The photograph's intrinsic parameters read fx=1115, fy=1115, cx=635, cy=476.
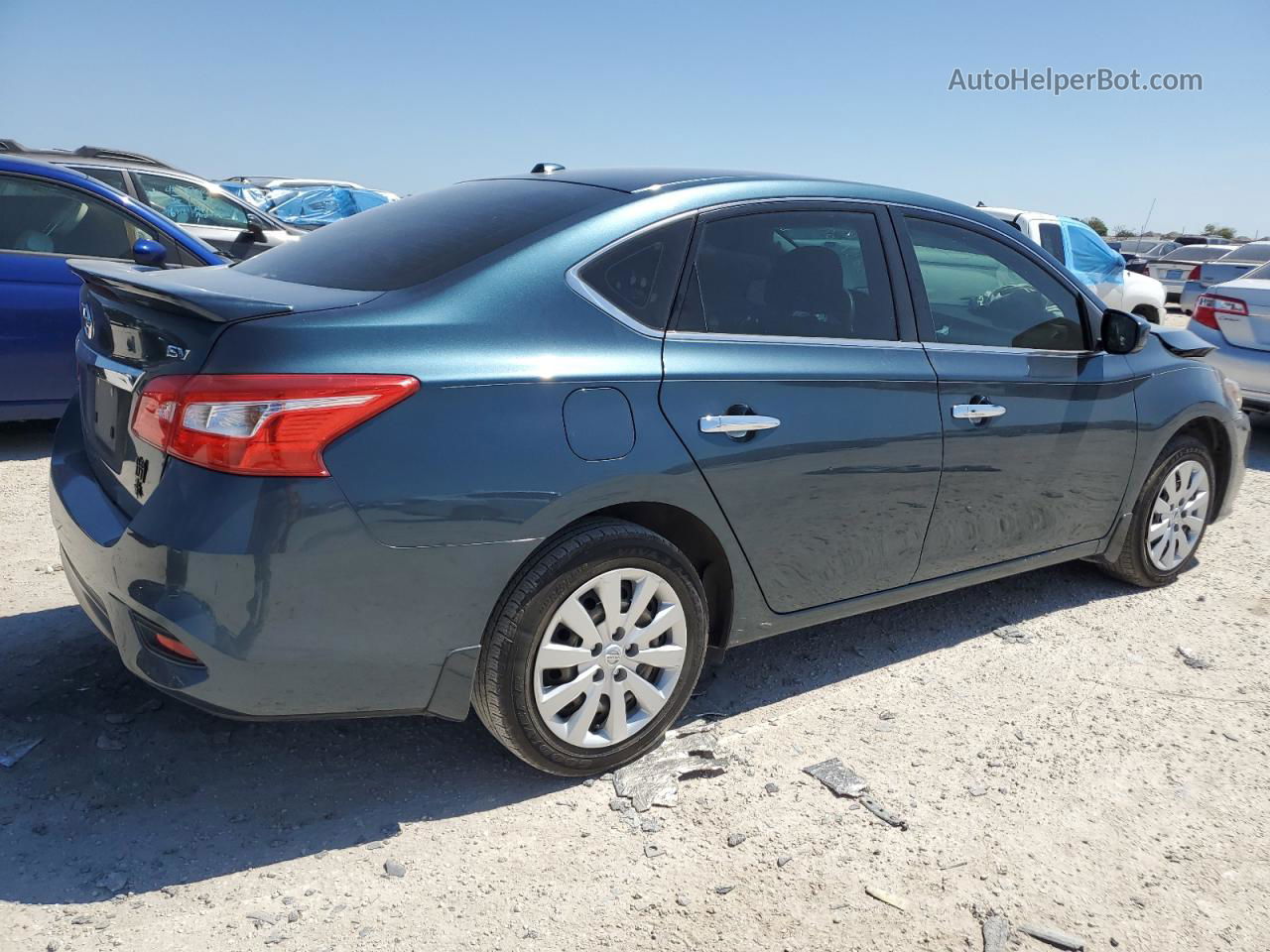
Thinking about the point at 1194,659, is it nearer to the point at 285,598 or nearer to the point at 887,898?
the point at 887,898

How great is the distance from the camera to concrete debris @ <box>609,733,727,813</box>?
3.14 meters

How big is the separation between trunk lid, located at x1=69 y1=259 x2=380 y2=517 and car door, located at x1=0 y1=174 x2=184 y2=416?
341 centimetres

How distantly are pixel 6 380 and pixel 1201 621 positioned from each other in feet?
20.2

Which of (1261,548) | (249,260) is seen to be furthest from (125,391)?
(1261,548)

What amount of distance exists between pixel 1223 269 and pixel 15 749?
19.1 m

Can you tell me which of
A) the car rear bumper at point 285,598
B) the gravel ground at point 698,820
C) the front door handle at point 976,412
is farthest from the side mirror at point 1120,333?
the car rear bumper at point 285,598

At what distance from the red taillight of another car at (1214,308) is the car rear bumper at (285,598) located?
23.3ft

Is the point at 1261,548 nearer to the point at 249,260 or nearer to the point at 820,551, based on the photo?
the point at 820,551

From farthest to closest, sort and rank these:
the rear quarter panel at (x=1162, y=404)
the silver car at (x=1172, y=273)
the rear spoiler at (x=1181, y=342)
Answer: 1. the silver car at (x=1172, y=273)
2. the rear spoiler at (x=1181, y=342)
3. the rear quarter panel at (x=1162, y=404)

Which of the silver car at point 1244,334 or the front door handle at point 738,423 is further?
the silver car at point 1244,334

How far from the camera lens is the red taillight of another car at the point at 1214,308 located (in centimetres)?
802

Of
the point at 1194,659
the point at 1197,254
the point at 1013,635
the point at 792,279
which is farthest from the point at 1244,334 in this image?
the point at 1197,254

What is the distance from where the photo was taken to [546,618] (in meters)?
2.92

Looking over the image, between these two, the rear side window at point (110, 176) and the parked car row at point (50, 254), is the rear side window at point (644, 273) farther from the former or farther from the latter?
the rear side window at point (110, 176)
